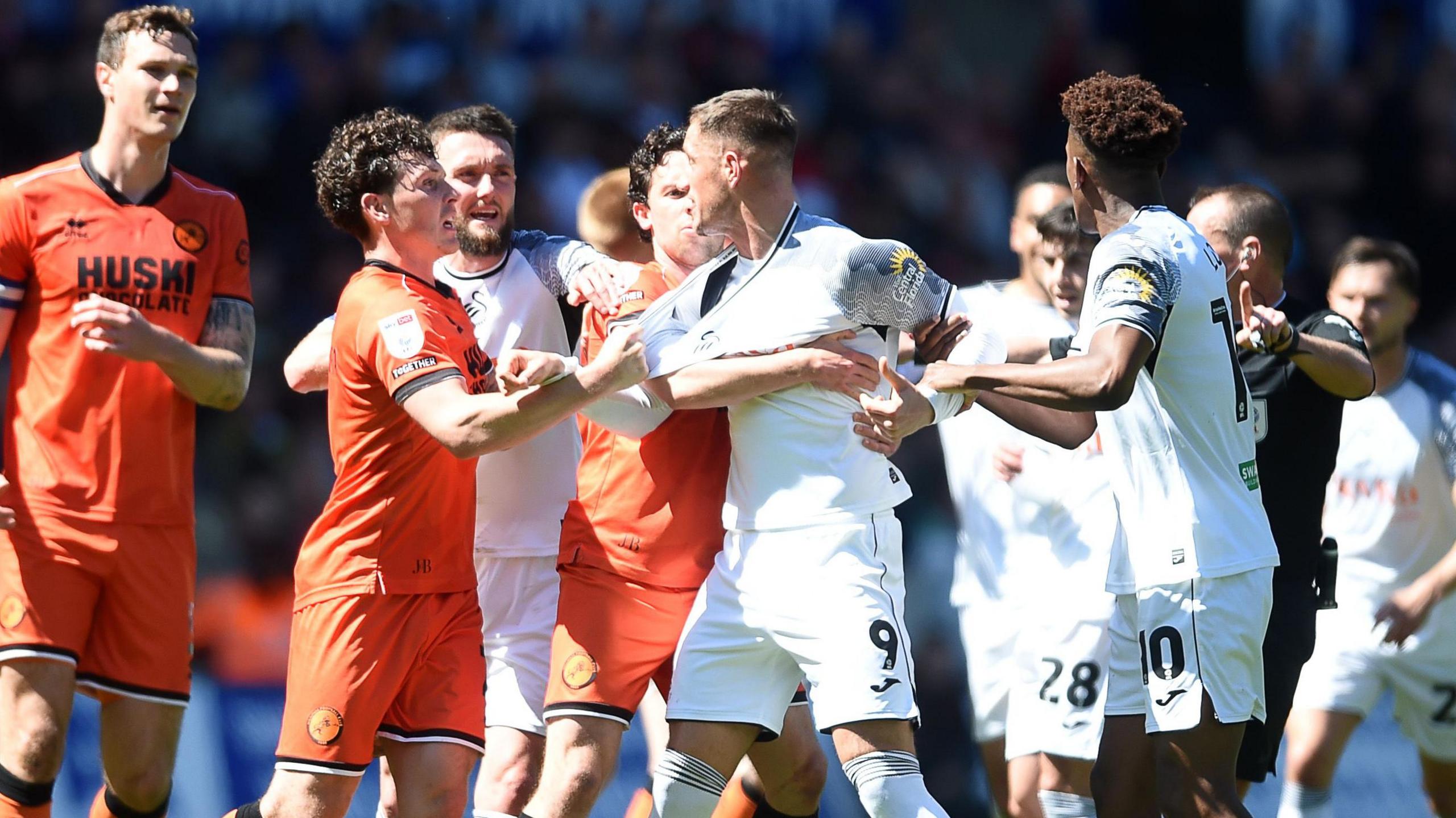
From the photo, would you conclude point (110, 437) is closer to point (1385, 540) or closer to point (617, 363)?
point (617, 363)

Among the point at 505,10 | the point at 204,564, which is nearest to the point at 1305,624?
the point at 204,564

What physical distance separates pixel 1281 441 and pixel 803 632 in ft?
6.94

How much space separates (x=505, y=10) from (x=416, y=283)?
7.58m

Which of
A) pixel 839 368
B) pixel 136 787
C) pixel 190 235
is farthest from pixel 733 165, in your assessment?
pixel 136 787

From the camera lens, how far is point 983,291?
7863 millimetres

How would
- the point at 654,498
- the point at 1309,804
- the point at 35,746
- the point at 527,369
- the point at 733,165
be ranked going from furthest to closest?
the point at 1309,804
the point at 35,746
the point at 654,498
the point at 733,165
the point at 527,369

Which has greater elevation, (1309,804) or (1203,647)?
(1203,647)

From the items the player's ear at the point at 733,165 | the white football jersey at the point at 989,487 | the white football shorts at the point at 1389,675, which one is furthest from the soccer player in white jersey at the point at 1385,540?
the player's ear at the point at 733,165

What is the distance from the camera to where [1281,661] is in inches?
233

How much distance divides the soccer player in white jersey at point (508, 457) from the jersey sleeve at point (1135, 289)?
1.87m

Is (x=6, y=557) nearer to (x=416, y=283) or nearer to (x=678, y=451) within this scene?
(x=416, y=283)

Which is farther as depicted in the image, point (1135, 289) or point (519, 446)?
point (519, 446)

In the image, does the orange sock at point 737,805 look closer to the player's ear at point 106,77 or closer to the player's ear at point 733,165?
the player's ear at point 733,165

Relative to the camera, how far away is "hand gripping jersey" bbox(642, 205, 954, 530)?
5.00 meters
